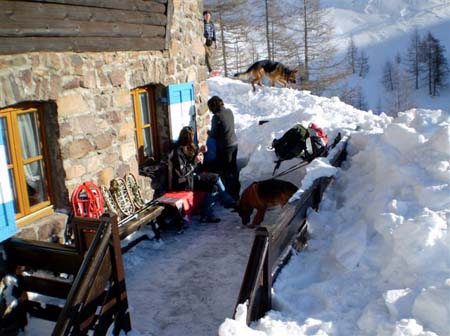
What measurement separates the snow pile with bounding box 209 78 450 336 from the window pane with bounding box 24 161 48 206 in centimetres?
293

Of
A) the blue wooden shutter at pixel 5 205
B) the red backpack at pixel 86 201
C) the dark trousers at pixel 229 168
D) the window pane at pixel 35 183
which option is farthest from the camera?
the dark trousers at pixel 229 168

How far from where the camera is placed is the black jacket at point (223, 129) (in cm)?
749

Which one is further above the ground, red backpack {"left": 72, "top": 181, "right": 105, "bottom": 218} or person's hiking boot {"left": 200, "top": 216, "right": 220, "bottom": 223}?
red backpack {"left": 72, "top": 181, "right": 105, "bottom": 218}

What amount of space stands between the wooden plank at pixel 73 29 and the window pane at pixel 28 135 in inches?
34.6

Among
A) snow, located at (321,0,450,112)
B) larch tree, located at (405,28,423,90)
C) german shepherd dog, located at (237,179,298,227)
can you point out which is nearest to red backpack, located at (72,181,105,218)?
german shepherd dog, located at (237,179,298,227)

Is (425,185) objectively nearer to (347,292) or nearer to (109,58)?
(347,292)

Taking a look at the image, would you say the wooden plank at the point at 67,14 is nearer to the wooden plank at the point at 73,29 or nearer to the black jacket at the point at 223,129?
the wooden plank at the point at 73,29

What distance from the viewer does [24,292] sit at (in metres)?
4.60

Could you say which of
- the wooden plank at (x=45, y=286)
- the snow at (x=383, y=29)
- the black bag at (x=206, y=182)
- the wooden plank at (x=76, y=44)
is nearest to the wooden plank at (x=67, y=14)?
the wooden plank at (x=76, y=44)

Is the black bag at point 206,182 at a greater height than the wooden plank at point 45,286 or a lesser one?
greater

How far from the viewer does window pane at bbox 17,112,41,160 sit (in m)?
5.00

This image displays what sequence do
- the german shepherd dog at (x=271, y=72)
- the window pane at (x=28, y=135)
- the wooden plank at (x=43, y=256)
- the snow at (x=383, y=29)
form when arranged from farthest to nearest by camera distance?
the snow at (x=383, y=29), the german shepherd dog at (x=271, y=72), the window pane at (x=28, y=135), the wooden plank at (x=43, y=256)

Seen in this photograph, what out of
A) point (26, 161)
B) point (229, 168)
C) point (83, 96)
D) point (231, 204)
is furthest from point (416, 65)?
point (26, 161)

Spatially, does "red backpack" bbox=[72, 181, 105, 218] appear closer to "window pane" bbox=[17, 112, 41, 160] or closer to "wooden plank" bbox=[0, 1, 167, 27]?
"window pane" bbox=[17, 112, 41, 160]
